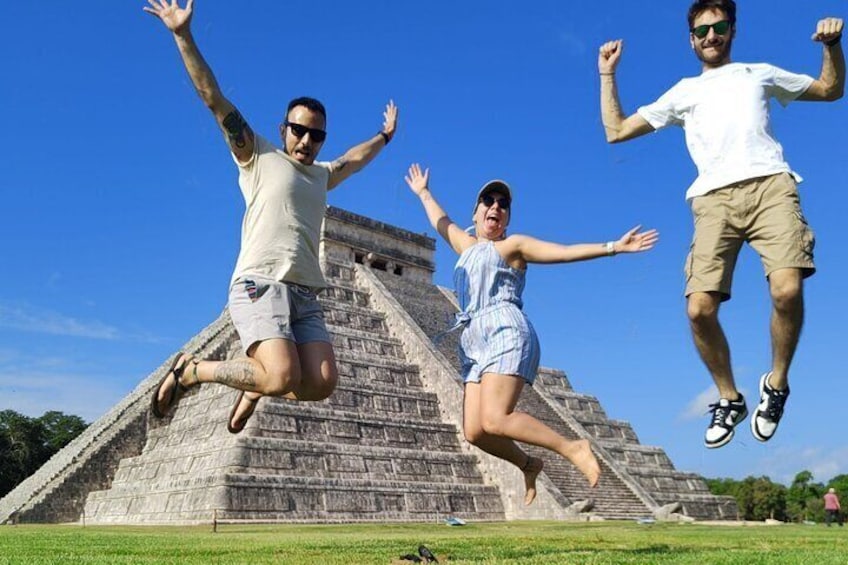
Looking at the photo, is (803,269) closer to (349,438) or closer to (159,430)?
(349,438)

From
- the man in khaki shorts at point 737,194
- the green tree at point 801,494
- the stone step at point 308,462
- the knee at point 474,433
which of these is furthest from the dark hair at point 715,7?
the green tree at point 801,494

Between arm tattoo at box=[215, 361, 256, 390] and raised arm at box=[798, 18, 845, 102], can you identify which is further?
arm tattoo at box=[215, 361, 256, 390]

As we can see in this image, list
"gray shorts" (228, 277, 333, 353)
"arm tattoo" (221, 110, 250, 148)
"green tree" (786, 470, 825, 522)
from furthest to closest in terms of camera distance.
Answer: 1. "green tree" (786, 470, 825, 522)
2. "arm tattoo" (221, 110, 250, 148)
3. "gray shorts" (228, 277, 333, 353)

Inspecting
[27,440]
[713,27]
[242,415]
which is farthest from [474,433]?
[27,440]

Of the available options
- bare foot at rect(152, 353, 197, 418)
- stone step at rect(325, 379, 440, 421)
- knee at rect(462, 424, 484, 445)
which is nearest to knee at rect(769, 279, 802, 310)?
knee at rect(462, 424, 484, 445)

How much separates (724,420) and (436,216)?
10.7 ft

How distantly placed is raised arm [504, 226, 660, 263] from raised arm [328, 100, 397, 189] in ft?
5.19

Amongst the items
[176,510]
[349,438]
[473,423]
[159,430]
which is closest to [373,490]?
[349,438]

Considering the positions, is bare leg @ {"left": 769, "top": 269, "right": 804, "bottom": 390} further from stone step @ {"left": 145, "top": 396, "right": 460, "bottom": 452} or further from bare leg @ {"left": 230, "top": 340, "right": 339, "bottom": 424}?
stone step @ {"left": 145, "top": 396, "right": 460, "bottom": 452}

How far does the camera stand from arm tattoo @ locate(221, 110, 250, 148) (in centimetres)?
620

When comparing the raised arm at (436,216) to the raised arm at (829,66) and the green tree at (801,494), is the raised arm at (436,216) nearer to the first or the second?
the raised arm at (829,66)

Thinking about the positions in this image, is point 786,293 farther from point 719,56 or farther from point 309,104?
point 309,104

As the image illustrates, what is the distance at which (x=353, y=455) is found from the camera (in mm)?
21594

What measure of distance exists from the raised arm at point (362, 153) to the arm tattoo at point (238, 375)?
1.74 m
